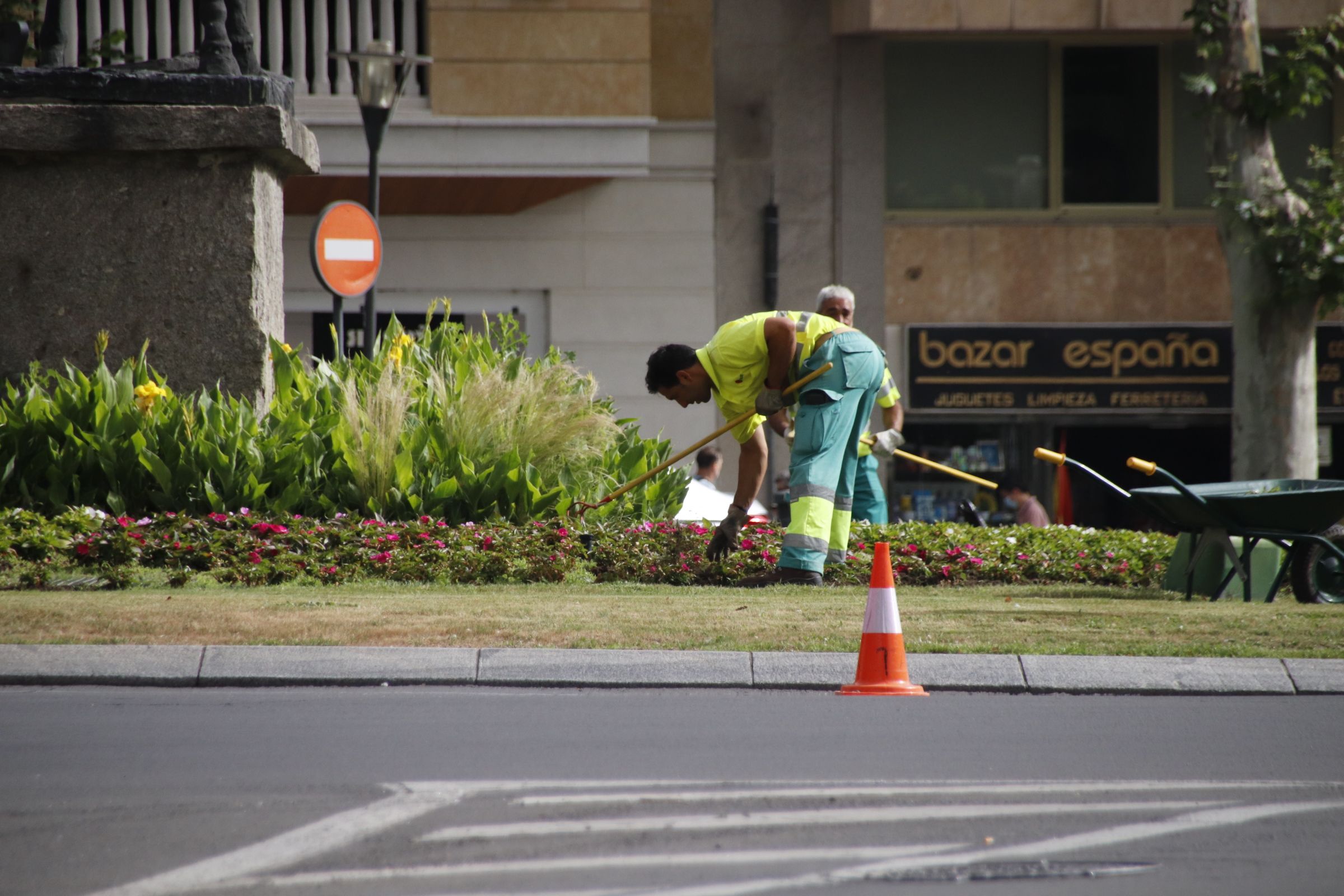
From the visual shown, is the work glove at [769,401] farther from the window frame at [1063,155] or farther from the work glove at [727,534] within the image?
the window frame at [1063,155]

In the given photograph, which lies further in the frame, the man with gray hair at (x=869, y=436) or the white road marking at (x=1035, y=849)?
the man with gray hair at (x=869, y=436)

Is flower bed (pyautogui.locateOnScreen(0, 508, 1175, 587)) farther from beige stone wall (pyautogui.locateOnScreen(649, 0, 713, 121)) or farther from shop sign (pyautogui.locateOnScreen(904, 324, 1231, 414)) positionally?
beige stone wall (pyautogui.locateOnScreen(649, 0, 713, 121))

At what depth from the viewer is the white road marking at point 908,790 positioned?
4383mm

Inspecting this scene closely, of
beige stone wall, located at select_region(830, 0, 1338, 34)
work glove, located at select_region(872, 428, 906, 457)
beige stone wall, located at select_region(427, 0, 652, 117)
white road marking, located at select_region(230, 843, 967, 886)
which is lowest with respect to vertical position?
white road marking, located at select_region(230, 843, 967, 886)

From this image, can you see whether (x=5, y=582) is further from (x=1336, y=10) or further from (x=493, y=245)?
(x=1336, y=10)

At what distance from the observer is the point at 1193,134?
20.0m

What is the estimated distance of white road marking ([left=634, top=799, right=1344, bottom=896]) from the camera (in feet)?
11.8

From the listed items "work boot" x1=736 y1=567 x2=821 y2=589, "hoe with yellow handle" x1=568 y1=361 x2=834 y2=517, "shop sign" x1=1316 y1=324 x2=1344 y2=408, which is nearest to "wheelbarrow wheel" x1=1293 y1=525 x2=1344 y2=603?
"work boot" x1=736 y1=567 x2=821 y2=589

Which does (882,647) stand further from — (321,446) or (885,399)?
(321,446)

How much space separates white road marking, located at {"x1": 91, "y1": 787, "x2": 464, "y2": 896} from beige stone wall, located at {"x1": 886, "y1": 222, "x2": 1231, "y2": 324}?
50.4ft

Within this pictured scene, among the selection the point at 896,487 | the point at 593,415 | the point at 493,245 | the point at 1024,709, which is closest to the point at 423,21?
the point at 493,245

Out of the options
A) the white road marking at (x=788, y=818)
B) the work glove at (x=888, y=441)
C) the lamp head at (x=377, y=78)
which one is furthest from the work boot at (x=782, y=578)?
the lamp head at (x=377, y=78)

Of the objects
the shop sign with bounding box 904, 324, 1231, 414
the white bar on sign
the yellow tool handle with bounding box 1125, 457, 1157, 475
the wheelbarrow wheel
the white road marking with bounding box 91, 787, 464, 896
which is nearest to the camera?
the white road marking with bounding box 91, 787, 464, 896

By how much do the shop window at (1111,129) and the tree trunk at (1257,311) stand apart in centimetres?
345
